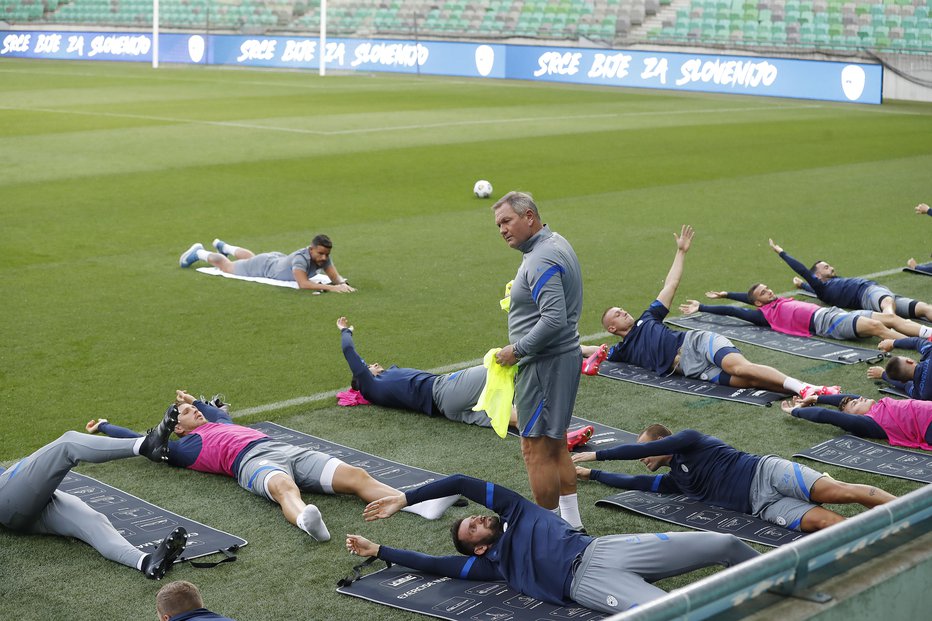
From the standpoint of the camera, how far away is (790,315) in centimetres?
1238

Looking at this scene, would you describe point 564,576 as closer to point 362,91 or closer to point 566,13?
point 362,91

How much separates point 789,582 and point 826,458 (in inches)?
182

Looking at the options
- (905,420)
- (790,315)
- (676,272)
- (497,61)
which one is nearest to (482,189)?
(790,315)

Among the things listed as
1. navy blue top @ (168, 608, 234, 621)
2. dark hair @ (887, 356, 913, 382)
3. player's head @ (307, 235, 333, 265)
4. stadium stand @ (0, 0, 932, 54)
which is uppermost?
stadium stand @ (0, 0, 932, 54)

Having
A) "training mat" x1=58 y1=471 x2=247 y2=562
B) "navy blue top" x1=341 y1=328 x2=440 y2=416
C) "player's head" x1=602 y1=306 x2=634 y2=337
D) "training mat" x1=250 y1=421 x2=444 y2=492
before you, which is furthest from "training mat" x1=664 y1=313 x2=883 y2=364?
"training mat" x1=58 y1=471 x2=247 y2=562

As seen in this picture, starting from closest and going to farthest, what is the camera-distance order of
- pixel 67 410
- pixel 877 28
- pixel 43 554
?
pixel 43 554, pixel 67 410, pixel 877 28

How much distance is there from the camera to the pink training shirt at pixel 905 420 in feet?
29.5

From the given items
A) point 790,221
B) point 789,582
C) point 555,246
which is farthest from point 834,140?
point 789,582

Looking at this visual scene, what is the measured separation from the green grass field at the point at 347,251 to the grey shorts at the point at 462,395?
16cm

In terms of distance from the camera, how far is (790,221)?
1892 centimetres

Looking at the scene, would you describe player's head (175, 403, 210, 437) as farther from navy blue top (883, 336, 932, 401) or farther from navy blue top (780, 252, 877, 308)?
navy blue top (780, 252, 877, 308)

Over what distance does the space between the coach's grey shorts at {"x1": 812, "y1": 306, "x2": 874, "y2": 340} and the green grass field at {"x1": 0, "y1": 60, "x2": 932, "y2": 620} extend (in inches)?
35.5

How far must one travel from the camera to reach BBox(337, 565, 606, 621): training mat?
251 inches

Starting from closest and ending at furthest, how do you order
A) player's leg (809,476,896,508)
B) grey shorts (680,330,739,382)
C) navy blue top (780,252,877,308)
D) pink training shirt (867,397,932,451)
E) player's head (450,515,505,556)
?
player's head (450,515,505,556) → player's leg (809,476,896,508) → pink training shirt (867,397,932,451) → grey shorts (680,330,739,382) → navy blue top (780,252,877,308)
